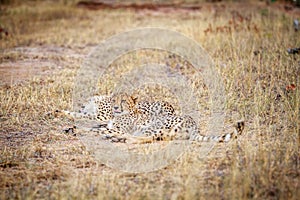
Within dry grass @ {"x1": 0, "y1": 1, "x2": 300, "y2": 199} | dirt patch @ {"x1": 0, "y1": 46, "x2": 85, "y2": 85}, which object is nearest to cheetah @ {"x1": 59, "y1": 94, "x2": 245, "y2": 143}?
dry grass @ {"x1": 0, "y1": 1, "x2": 300, "y2": 199}

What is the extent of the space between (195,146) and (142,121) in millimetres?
925

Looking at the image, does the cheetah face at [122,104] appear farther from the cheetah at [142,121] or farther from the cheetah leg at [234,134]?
the cheetah leg at [234,134]

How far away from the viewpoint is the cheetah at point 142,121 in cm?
560

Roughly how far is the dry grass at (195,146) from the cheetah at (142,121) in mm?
270

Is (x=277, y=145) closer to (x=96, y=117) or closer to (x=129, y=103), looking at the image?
(x=129, y=103)

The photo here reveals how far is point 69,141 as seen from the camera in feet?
19.2

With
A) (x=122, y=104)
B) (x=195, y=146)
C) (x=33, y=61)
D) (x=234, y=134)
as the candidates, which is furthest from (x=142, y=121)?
(x=33, y=61)

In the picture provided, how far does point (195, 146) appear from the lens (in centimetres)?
540

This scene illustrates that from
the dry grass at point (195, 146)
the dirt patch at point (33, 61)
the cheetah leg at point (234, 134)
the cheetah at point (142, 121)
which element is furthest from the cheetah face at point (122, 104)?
the dirt patch at point (33, 61)

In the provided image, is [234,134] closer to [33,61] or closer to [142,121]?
[142,121]

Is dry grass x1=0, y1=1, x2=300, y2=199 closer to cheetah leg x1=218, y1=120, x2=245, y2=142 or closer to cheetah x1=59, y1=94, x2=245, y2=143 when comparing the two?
cheetah leg x1=218, y1=120, x2=245, y2=142

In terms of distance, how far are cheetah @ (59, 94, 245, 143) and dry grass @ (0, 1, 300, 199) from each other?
0.89ft

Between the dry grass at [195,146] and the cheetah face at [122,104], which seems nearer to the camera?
the dry grass at [195,146]

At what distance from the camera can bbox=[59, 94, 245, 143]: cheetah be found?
5602mm
